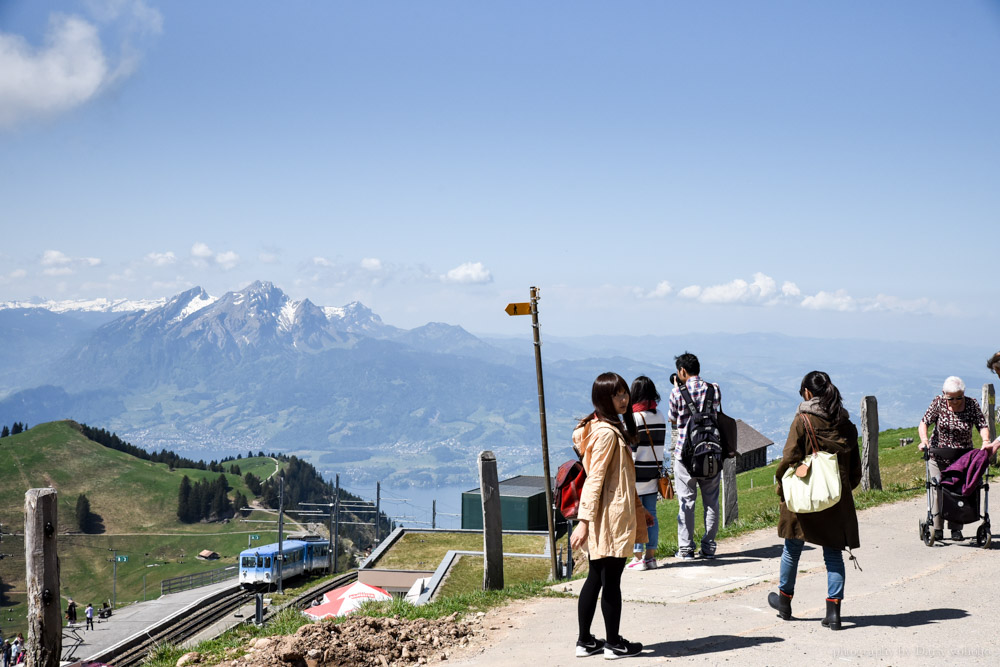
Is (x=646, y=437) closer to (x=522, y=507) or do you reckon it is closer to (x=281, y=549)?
(x=522, y=507)

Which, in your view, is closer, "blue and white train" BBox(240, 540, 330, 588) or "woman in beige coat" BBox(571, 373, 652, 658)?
"woman in beige coat" BBox(571, 373, 652, 658)

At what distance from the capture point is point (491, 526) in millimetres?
10258

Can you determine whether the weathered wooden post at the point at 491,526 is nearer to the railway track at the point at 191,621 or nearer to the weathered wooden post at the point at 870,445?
the weathered wooden post at the point at 870,445

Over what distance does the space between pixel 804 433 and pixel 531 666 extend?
9.66ft

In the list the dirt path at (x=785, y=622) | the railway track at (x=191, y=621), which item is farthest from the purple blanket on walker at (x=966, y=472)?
the railway track at (x=191, y=621)

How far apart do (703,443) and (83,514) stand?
20019cm

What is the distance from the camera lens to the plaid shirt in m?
9.66

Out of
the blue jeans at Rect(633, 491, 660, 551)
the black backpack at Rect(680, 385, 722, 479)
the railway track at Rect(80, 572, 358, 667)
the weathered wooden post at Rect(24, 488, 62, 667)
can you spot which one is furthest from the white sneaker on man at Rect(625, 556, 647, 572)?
the railway track at Rect(80, 572, 358, 667)

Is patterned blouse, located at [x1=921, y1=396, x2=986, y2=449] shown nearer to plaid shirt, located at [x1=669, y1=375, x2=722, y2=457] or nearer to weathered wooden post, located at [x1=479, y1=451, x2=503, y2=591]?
plaid shirt, located at [x1=669, y1=375, x2=722, y2=457]

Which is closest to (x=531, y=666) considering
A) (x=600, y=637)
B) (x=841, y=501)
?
(x=600, y=637)

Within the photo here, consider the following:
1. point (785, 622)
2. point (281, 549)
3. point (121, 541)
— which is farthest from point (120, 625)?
point (121, 541)

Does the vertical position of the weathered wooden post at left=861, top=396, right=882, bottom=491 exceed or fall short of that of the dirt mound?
it exceeds it

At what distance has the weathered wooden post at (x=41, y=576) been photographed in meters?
8.14

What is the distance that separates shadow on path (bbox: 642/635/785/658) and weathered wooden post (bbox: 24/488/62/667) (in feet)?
19.4
